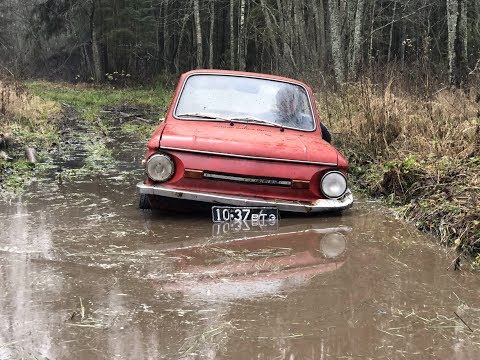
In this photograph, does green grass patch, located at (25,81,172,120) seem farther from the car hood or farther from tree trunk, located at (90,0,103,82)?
the car hood

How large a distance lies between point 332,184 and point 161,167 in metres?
1.59

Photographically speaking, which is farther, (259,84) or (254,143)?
(259,84)

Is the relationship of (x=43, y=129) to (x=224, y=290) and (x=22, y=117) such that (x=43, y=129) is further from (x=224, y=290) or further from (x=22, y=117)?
(x=224, y=290)

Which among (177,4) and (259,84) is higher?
(177,4)

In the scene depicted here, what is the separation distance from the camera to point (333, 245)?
417cm

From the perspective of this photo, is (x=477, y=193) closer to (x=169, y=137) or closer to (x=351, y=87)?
(x=169, y=137)

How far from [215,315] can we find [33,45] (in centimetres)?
4214

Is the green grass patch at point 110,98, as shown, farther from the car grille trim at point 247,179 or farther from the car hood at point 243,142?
the car grille trim at point 247,179

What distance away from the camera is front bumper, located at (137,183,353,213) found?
4.45m

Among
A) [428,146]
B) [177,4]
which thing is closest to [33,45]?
[177,4]

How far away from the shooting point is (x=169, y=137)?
473 centimetres

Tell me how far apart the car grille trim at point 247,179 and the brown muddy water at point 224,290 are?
357mm

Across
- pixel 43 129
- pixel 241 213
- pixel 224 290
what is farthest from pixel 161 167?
pixel 43 129

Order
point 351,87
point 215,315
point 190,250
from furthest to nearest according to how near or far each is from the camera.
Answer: point 351,87, point 190,250, point 215,315
